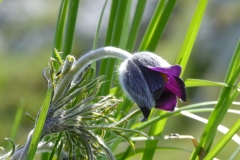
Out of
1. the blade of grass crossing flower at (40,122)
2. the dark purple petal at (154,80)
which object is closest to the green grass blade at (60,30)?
the dark purple petal at (154,80)

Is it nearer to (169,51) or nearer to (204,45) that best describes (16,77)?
(169,51)

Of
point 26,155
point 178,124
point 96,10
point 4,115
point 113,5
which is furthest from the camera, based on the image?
point 96,10

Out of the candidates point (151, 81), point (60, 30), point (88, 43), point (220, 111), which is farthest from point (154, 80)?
point (88, 43)

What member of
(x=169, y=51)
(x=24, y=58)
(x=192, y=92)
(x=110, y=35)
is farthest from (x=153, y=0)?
(x=110, y=35)

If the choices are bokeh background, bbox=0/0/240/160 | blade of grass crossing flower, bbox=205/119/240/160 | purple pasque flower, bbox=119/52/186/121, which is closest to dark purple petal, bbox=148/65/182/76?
purple pasque flower, bbox=119/52/186/121

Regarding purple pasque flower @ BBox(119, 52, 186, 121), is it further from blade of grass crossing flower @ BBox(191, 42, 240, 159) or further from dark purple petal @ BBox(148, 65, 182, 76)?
blade of grass crossing flower @ BBox(191, 42, 240, 159)

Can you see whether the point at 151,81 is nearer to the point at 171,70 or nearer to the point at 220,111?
the point at 171,70

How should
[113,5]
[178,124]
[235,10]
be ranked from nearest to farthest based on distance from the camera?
[113,5], [178,124], [235,10]
